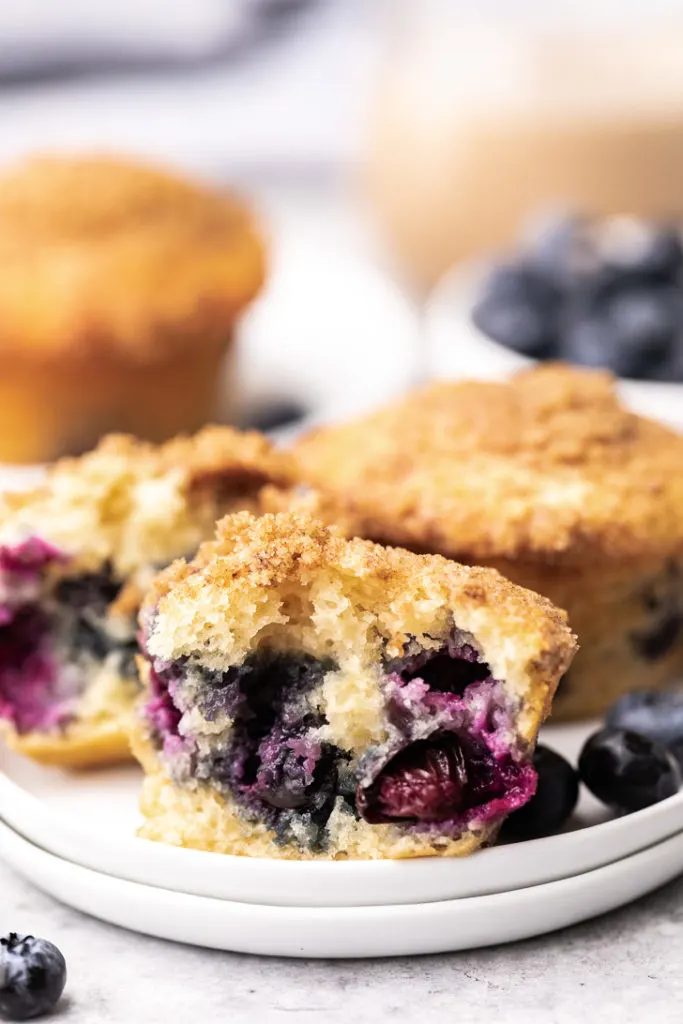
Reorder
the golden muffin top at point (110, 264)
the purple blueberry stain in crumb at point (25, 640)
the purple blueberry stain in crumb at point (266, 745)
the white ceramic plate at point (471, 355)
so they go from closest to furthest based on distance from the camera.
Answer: the purple blueberry stain in crumb at point (266, 745) < the purple blueberry stain in crumb at point (25, 640) < the white ceramic plate at point (471, 355) < the golden muffin top at point (110, 264)

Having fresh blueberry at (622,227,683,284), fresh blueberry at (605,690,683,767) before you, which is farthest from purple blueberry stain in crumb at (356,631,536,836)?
fresh blueberry at (622,227,683,284)

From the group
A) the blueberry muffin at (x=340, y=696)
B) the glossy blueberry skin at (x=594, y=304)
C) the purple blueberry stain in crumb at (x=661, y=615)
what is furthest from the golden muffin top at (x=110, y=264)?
the blueberry muffin at (x=340, y=696)

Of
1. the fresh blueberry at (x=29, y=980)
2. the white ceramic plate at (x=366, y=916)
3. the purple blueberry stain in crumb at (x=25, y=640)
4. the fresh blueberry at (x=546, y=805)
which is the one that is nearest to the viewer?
the fresh blueberry at (x=29, y=980)

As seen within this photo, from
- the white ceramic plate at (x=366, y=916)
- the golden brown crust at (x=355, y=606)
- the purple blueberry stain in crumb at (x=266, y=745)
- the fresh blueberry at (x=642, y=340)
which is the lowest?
the fresh blueberry at (x=642, y=340)

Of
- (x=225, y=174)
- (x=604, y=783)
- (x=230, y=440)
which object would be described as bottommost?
(x=225, y=174)

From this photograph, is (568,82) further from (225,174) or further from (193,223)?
(225,174)

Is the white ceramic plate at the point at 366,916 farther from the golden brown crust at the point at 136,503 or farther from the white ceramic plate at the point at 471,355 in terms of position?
the white ceramic plate at the point at 471,355

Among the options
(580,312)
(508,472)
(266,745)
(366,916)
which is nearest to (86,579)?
(266,745)

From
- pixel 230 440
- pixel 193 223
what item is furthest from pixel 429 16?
pixel 230 440
